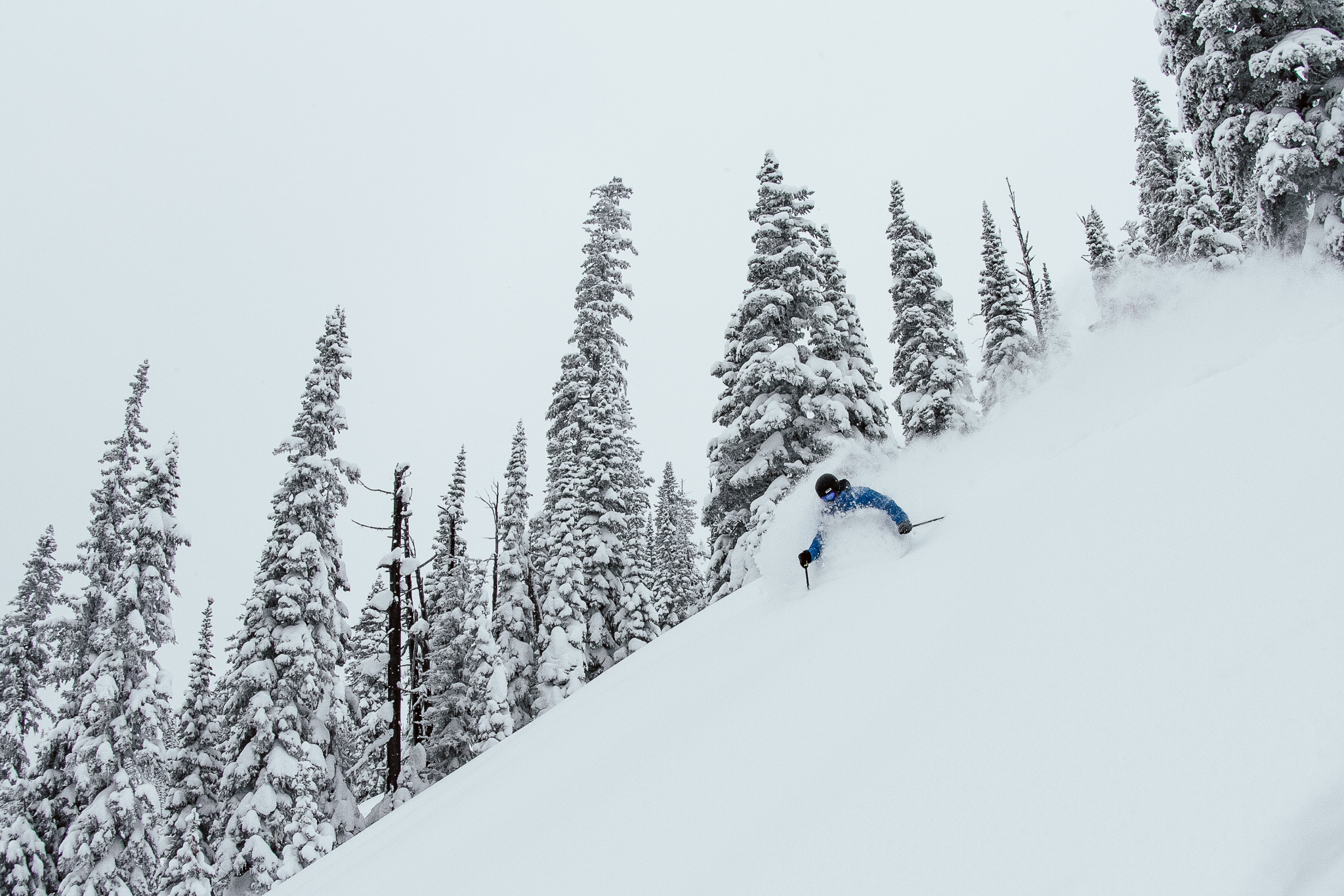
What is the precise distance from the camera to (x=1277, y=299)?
689 cm

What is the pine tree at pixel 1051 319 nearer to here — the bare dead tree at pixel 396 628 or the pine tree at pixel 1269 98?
the pine tree at pixel 1269 98

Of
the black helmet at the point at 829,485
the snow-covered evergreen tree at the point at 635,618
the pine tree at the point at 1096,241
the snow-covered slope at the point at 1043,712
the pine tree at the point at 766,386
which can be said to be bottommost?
the snow-covered slope at the point at 1043,712

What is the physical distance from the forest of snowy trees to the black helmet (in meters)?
4.84

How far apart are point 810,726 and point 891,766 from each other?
91 centimetres

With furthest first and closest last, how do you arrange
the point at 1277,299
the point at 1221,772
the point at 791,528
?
the point at 791,528
the point at 1277,299
the point at 1221,772

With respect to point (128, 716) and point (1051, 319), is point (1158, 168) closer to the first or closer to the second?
point (1051, 319)

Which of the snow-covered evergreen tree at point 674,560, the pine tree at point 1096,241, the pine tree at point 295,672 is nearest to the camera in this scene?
the pine tree at point 295,672

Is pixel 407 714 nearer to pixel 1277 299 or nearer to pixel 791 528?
pixel 791 528

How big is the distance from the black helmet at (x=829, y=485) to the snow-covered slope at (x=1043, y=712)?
3.25ft

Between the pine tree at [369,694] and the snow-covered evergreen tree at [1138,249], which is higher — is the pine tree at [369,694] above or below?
below

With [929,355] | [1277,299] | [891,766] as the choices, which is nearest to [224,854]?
→ [891,766]

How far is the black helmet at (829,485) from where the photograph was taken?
25.6 feet

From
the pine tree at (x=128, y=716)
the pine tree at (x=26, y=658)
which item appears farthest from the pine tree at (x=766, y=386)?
the pine tree at (x=26, y=658)

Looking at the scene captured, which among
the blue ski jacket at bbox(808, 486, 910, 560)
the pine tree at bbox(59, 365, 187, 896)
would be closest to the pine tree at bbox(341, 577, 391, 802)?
the pine tree at bbox(59, 365, 187, 896)
